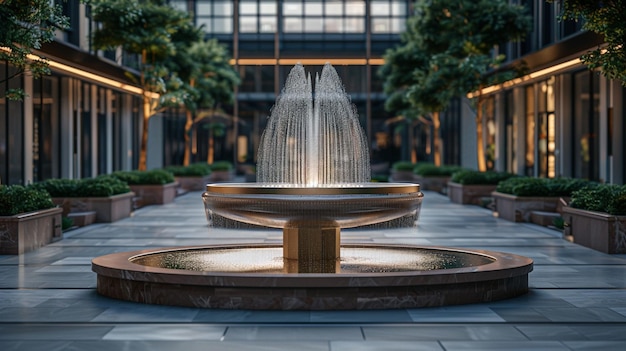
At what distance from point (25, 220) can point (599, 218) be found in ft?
35.2

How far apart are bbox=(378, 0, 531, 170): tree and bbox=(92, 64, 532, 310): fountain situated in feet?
57.7

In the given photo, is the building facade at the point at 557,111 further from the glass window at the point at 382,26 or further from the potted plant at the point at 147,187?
the glass window at the point at 382,26

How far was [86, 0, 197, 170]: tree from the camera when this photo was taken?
28.4 m

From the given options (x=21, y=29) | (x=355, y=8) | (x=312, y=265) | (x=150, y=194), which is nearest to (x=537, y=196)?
(x=312, y=265)

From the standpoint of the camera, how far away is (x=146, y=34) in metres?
30.0

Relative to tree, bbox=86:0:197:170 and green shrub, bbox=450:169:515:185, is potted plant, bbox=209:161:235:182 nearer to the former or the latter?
tree, bbox=86:0:197:170

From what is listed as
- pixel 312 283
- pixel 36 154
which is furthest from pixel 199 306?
pixel 36 154

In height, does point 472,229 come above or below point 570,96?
below

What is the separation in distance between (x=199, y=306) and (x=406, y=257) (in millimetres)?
4541

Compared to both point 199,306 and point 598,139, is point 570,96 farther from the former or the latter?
point 199,306

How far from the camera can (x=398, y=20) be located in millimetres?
60344

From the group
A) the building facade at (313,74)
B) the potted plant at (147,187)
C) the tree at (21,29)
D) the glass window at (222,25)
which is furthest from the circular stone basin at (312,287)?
the glass window at (222,25)

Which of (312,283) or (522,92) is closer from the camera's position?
(312,283)

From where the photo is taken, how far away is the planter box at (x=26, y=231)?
16.1 m
